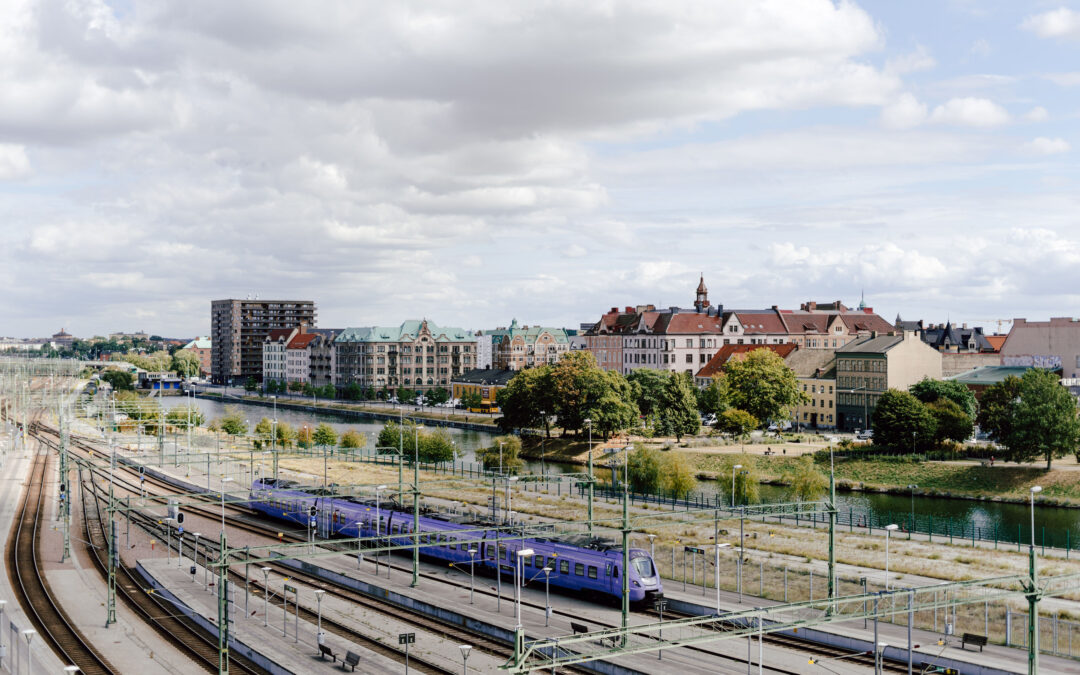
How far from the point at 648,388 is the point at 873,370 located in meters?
29.3

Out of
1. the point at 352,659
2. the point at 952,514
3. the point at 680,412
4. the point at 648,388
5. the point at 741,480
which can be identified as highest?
the point at 648,388

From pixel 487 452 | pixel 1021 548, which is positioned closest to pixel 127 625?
pixel 1021 548

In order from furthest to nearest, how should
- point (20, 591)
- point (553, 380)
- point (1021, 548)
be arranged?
point (553, 380)
point (1021, 548)
point (20, 591)

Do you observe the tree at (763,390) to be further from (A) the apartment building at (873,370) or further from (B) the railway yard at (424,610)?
(B) the railway yard at (424,610)

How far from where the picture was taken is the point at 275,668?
3353 centimetres

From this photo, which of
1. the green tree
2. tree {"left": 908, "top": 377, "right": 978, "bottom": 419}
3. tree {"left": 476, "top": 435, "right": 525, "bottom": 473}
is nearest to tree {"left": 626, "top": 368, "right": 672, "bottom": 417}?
tree {"left": 476, "top": 435, "right": 525, "bottom": 473}

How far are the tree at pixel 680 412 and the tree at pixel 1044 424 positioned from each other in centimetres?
3631

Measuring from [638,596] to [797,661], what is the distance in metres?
9.15

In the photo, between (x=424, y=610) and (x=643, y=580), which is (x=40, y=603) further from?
(x=643, y=580)

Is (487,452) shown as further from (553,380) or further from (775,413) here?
(775,413)

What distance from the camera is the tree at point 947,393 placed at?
103 m

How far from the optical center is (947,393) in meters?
103

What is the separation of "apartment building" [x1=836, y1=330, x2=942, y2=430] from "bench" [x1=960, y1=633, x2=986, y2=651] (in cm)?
8458

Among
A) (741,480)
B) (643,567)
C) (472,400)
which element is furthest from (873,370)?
(643,567)
